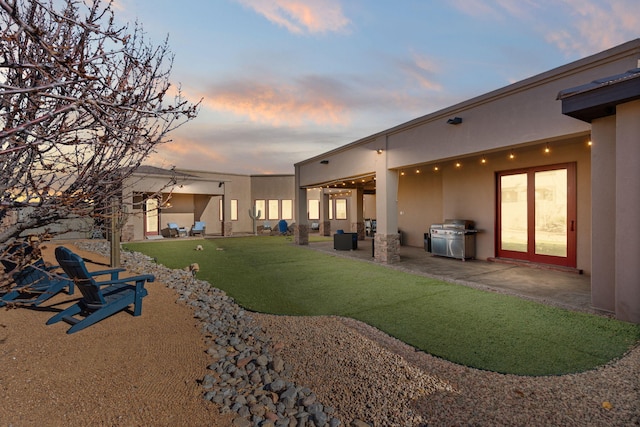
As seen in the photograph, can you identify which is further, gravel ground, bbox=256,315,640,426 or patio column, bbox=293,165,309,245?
patio column, bbox=293,165,309,245

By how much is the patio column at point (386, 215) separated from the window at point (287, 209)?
14.7 meters

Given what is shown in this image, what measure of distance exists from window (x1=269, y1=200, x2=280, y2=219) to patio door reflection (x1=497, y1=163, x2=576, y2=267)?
16626 mm

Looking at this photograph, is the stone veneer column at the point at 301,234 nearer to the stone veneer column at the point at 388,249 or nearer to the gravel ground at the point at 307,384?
the stone veneer column at the point at 388,249

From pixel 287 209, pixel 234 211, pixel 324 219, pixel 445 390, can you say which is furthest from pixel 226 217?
pixel 445 390

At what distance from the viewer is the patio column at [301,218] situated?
→ 1448 centimetres

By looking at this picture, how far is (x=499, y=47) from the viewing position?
31.1 ft

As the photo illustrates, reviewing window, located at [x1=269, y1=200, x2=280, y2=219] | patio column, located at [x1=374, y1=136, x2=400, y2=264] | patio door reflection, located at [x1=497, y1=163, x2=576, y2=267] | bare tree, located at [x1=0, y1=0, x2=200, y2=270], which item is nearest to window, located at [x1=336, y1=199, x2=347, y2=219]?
window, located at [x1=269, y1=200, x2=280, y2=219]

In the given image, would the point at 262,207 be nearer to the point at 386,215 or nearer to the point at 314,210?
the point at 314,210

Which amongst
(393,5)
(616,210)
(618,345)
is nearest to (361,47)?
(393,5)

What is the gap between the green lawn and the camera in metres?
3.43

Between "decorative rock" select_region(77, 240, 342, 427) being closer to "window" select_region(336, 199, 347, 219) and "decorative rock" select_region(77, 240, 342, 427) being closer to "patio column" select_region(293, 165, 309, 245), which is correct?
"patio column" select_region(293, 165, 309, 245)

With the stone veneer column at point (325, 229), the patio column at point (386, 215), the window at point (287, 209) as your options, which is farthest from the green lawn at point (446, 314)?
the window at point (287, 209)

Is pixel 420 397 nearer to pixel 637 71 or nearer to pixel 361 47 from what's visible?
pixel 637 71

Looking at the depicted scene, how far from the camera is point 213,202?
20.8m
